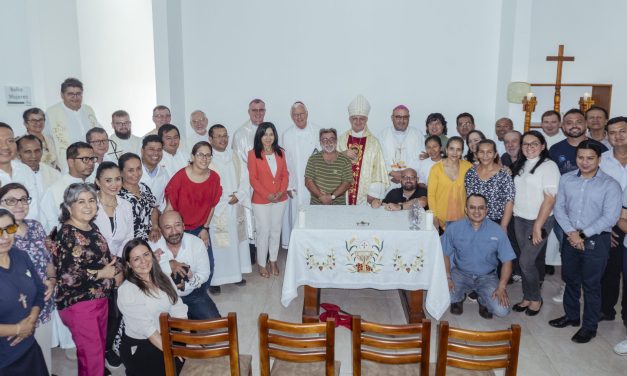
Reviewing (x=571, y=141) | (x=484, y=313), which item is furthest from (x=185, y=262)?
(x=571, y=141)

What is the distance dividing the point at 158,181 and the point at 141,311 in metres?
1.70

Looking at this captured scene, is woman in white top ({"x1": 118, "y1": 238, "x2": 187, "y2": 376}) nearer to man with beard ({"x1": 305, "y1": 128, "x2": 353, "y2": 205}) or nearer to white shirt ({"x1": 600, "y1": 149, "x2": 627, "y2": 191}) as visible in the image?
man with beard ({"x1": 305, "y1": 128, "x2": 353, "y2": 205})

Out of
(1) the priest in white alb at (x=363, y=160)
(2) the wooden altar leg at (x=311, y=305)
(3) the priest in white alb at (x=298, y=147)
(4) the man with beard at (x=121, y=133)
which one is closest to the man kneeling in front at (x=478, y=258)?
(2) the wooden altar leg at (x=311, y=305)

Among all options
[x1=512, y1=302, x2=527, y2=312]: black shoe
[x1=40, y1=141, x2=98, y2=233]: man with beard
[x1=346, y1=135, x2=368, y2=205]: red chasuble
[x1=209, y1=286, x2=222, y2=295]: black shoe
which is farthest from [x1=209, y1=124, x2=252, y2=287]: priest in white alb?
[x1=512, y1=302, x2=527, y2=312]: black shoe

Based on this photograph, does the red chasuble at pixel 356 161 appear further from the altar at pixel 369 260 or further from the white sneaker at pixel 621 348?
the white sneaker at pixel 621 348

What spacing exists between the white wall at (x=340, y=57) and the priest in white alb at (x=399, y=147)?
1064mm

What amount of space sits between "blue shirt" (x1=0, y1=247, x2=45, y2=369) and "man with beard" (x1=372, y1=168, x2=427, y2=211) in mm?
2964

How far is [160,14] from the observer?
6.23m

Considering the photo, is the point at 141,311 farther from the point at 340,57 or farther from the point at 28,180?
the point at 340,57

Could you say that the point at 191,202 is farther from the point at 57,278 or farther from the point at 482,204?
the point at 482,204

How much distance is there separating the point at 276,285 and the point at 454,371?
278 centimetres

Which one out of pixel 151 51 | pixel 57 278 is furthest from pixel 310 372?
pixel 151 51

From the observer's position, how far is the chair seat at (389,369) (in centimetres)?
247

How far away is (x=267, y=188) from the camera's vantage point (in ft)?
16.7
